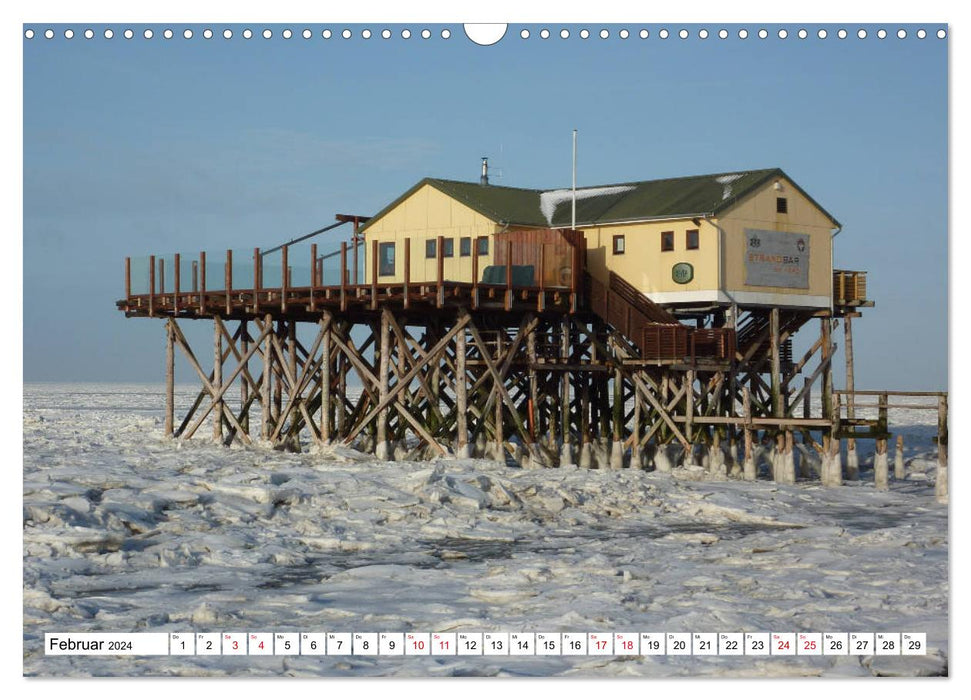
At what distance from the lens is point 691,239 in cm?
4238

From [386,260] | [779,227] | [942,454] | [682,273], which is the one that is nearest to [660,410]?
[682,273]

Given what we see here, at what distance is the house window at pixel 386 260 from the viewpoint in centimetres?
4462

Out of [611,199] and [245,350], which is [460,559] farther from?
[245,350]

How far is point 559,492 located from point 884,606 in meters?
12.9

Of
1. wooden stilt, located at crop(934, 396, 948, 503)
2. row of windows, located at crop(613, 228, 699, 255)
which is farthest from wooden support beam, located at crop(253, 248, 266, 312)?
wooden stilt, located at crop(934, 396, 948, 503)

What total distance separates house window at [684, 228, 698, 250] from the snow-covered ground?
25.4 feet

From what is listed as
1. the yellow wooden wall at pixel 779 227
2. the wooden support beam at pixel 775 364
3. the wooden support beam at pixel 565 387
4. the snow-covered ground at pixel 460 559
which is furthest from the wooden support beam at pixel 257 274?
the wooden support beam at pixel 775 364

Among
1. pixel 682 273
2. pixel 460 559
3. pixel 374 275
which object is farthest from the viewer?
pixel 682 273

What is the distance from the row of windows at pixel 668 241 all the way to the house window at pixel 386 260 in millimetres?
6897

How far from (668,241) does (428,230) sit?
7618 mm

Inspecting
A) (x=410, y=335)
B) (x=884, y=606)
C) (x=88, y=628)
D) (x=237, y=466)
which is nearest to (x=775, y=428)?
(x=410, y=335)

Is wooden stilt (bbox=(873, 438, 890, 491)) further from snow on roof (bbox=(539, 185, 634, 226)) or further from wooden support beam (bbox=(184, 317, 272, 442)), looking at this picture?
wooden support beam (bbox=(184, 317, 272, 442))

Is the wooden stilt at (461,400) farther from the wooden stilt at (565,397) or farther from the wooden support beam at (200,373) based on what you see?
the wooden support beam at (200,373)

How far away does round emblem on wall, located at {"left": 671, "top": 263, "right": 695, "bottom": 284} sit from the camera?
42312mm
